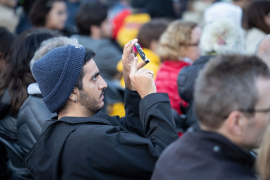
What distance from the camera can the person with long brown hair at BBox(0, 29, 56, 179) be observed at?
9.36 ft

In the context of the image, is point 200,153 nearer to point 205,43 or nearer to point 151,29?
point 205,43

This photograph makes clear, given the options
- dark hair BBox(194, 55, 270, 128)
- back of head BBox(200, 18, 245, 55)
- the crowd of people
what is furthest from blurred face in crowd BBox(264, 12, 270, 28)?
dark hair BBox(194, 55, 270, 128)

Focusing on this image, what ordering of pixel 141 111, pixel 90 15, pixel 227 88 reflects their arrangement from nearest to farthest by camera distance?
pixel 227 88 → pixel 141 111 → pixel 90 15

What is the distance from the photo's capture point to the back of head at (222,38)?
3.20m

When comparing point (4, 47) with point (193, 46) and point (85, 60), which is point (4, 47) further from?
point (193, 46)

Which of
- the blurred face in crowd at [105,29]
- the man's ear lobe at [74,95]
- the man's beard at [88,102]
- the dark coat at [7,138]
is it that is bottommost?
the dark coat at [7,138]

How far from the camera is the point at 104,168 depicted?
175 cm

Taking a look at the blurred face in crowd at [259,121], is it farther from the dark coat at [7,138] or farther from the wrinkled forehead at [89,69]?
the dark coat at [7,138]

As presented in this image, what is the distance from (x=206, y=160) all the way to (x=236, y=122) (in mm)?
208

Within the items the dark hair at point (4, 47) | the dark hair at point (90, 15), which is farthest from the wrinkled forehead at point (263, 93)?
the dark hair at point (90, 15)

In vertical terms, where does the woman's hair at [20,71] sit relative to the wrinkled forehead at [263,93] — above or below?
below

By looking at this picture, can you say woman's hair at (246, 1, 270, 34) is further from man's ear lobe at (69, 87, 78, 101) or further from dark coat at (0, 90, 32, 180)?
dark coat at (0, 90, 32, 180)

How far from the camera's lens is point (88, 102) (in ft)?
6.76

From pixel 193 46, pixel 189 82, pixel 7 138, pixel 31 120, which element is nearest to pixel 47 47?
pixel 31 120
